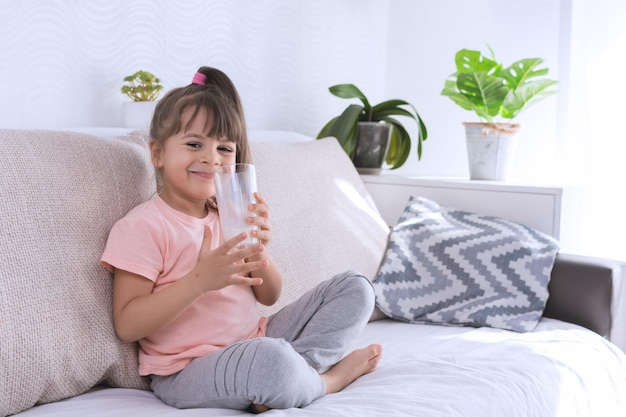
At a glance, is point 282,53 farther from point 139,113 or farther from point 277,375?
point 277,375

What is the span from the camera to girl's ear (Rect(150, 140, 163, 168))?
1430 mm

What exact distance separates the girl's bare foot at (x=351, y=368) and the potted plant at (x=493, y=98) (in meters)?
1.13

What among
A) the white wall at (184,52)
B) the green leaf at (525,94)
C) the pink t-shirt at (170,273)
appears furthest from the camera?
the green leaf at (525,94)

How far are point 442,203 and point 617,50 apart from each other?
0.88 meters

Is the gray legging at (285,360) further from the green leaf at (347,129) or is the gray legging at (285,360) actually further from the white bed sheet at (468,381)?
the green leaf at (347,129)

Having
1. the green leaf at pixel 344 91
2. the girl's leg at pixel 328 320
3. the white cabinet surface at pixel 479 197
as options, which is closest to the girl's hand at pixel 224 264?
the girl's leg at pixel 328 320

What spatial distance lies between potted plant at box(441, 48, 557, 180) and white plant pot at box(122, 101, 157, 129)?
3.29ft

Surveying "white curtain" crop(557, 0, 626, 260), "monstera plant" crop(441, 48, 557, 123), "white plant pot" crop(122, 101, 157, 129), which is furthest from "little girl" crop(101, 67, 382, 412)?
"white curtain" crop(557, 0, 626, 260)

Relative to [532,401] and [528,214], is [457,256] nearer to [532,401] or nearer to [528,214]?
[528,214]

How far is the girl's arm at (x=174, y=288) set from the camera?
1190mm

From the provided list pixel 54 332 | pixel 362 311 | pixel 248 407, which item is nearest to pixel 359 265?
pixel 362 311

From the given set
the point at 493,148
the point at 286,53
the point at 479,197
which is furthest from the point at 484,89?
the point at 286,53

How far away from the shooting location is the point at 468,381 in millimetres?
1359

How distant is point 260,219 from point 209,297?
0.23 metres
